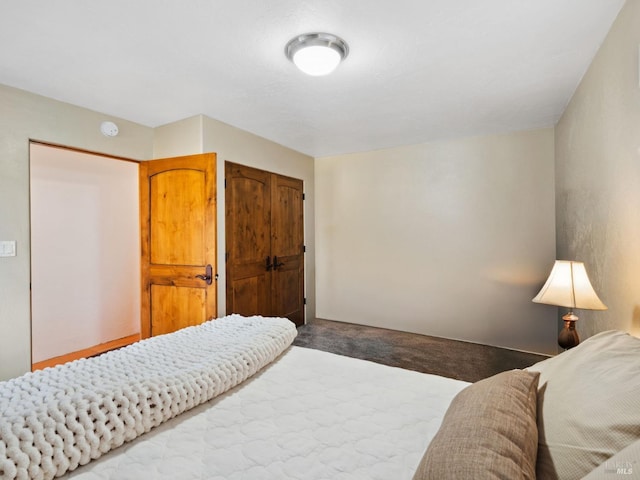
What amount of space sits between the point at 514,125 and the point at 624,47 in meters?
1.81

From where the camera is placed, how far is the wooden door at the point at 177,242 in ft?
9.87

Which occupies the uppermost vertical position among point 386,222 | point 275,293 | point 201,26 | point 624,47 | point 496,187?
point 201,26

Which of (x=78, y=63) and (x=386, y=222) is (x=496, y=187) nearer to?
(x=386, y=222)

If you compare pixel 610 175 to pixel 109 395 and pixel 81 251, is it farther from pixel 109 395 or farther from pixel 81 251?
pixel 81 251

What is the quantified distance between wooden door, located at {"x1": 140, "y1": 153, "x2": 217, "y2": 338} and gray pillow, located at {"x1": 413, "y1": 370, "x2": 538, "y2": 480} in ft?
8.22

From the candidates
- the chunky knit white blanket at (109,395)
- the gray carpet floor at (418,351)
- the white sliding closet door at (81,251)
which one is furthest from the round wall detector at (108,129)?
the gray carpet floor at (418,351)

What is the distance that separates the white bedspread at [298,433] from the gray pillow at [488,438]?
0.23 metres

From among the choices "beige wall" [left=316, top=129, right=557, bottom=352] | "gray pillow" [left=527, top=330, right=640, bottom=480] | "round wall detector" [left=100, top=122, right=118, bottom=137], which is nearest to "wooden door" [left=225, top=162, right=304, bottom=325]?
"beige wall" [left=316, top=129, right=557, bottom=352]

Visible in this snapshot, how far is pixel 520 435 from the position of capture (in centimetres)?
78

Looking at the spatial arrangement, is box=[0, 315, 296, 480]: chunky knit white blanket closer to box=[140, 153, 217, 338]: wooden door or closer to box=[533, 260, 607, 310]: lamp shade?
box=[140, 153, 217, 338]: wooden door

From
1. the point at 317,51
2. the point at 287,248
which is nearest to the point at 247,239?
the point at 287,248

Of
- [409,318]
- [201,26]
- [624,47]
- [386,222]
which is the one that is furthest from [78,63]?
[409,318]

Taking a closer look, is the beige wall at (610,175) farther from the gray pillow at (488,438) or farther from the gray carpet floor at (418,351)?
the gray pillow at (488,438)

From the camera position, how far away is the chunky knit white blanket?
903mm
